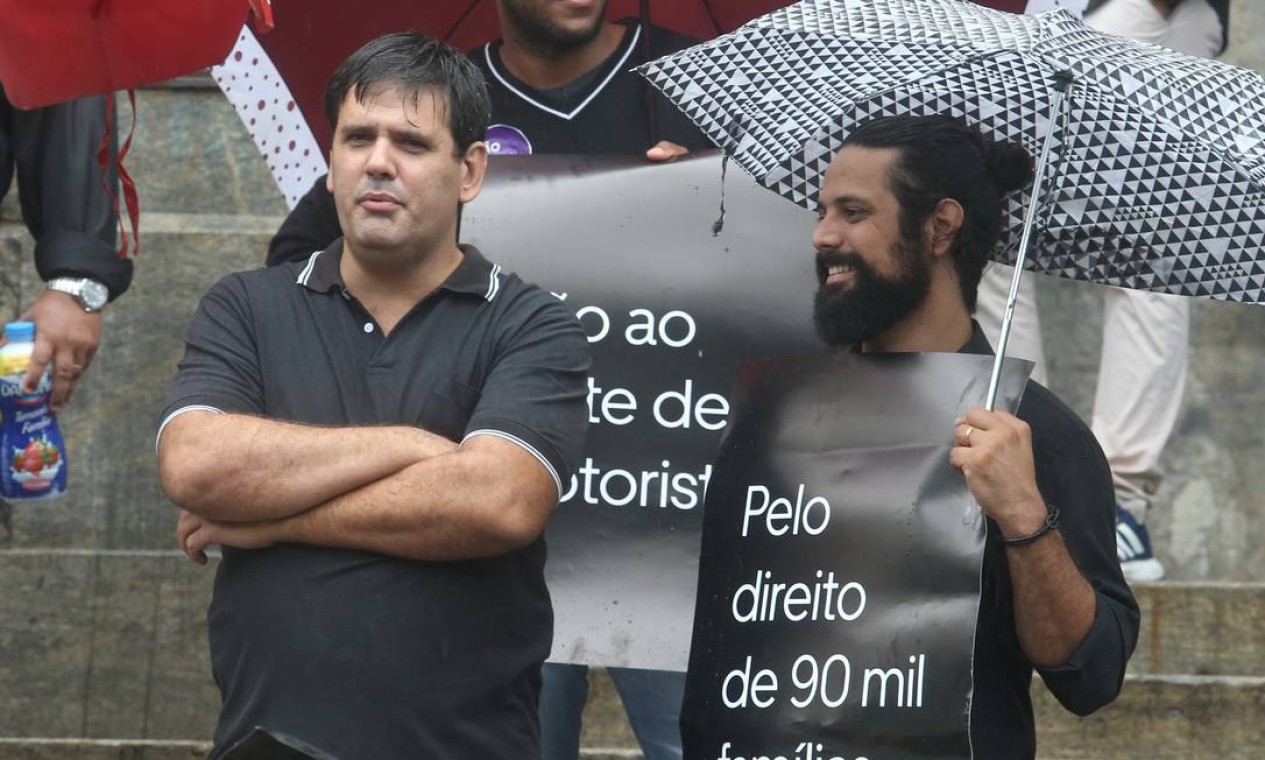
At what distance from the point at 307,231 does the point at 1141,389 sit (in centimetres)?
291

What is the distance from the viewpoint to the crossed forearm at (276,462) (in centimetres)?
336

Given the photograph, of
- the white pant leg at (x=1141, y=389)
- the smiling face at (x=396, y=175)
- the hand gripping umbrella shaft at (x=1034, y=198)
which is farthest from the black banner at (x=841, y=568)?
the white pant leg at (x=1141, y=389)

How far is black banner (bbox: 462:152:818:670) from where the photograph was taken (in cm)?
433

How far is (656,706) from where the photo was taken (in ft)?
14.9

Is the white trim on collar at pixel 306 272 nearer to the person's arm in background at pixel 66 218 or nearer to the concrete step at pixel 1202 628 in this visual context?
Result: the person's arm in background at pixel 66 218

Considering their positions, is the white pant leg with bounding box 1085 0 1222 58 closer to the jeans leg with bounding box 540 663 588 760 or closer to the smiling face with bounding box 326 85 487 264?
the jeans leg with bounding box 540 663 588 760

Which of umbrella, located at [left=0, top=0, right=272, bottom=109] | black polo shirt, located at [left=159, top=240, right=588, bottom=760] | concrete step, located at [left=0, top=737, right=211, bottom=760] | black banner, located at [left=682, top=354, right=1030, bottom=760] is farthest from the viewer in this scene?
concrete step, located at [left=0, top=737, right=211, bottom=760]

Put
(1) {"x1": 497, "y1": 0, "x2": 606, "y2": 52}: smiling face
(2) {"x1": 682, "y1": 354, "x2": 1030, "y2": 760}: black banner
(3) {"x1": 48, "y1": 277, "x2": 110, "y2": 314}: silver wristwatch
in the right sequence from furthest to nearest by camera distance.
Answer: (3) {"x1": 48, "y1": 277, "x2": 110, "y2": 314}: silver wristwatch, (1) {"x1": 497, "y1": 0, "x2": 606, "y2": 52}: smiling face, (2) {"x1": 682, "y1": 354, "x2": 1030, "y2": 760}: black banner

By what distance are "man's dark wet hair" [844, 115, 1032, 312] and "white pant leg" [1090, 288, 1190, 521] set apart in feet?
7.88

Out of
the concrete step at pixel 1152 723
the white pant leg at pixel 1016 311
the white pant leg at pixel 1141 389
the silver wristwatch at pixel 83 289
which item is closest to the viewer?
the silver wristwatch at pixel 83 289

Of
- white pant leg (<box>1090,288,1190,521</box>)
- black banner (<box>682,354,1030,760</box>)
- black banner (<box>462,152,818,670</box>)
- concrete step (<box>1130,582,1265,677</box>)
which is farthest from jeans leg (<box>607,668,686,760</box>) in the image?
white pant leg (<box>1090,288,1190,521</box>)

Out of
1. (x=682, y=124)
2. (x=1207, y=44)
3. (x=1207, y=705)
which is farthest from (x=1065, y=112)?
(x=1207, y=44)

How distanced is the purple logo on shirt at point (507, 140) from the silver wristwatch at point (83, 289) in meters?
0.99

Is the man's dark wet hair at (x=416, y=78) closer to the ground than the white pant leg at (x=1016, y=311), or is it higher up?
higher up
